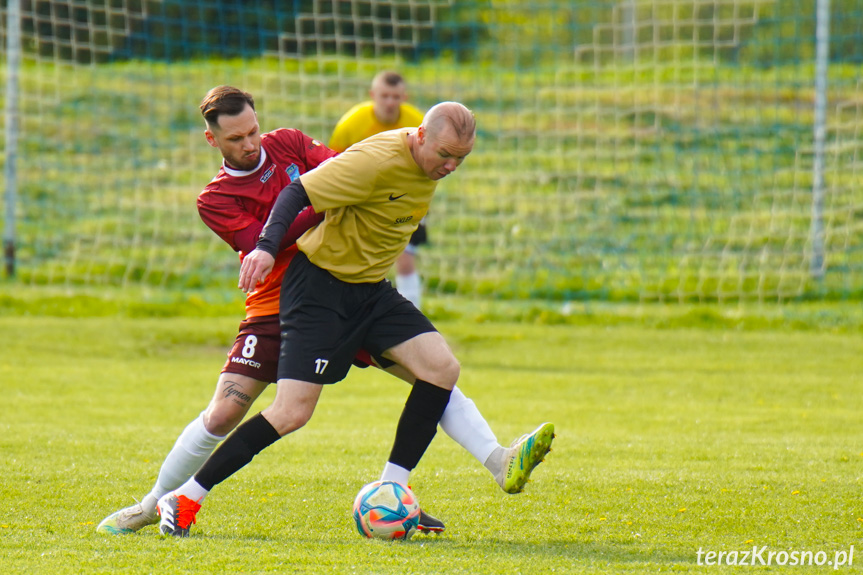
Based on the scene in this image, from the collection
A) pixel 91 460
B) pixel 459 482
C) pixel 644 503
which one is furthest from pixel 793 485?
pixel 91 460

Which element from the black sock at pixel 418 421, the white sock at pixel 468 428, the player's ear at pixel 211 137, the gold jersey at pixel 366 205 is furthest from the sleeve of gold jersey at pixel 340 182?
the white sock at pixel 468 428

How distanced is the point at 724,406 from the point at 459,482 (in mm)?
2734

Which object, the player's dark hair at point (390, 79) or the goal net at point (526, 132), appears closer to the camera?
the player's dark hair at point (390, 79)

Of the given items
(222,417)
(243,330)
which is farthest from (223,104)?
(222,417)

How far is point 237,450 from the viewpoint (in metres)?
3.82

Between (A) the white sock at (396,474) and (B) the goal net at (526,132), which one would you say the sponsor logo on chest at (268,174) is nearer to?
(A) the white sock at (396,474)

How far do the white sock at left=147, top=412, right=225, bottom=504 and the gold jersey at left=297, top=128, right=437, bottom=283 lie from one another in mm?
797

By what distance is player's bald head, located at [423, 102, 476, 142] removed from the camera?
3705 millimetres

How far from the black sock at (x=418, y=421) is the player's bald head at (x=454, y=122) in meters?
0.96

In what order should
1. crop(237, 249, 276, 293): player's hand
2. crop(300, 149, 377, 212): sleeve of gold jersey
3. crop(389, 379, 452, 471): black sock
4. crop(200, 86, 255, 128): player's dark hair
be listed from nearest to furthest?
crop(237, 249, 276, 293): player's hand → crop(300, 149, 377, 212): sleeve of gold jersey → crop(200, 86, 255, 128): player's dark hair → crop(389, 379, 452, 471): black sock

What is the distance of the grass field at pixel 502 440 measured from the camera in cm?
362

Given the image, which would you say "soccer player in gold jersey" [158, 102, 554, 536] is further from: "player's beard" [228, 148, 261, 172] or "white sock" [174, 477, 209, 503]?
"player's beard" [228, 148, 261, 172]

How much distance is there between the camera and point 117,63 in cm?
1202

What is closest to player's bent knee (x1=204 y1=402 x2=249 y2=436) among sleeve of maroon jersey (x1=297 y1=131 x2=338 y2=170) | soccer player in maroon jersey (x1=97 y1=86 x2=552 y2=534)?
soccer player in maroon jersey (x1=97 y1=86 x2=552 y2=534)
